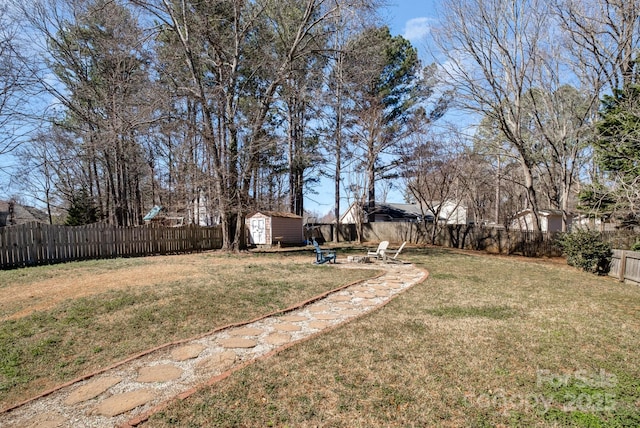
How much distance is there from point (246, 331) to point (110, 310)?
6.87 feet

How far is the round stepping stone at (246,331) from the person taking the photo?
390 cm

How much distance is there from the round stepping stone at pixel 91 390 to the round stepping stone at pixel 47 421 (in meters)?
0.14

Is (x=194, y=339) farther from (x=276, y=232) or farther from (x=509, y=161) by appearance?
(x=509, y=161)

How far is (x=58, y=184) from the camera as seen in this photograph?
954 inches

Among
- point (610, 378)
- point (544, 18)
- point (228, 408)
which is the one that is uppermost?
point (544, 18)

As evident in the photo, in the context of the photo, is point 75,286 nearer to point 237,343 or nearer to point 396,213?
point 237,343

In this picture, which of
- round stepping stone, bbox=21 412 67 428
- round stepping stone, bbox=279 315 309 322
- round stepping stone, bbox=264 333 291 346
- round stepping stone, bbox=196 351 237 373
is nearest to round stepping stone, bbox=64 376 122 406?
round stepping stone, bbox=21 412 67 428

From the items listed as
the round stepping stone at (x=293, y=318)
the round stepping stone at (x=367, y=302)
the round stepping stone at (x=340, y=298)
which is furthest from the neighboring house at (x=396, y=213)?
the round stepping stone at (x=293, y=318)

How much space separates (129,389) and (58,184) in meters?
28.1

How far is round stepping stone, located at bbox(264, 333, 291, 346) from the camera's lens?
12.0ft

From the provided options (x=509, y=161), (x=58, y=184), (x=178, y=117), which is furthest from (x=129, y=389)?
(x=58, y=184)

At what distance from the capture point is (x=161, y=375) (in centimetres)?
290

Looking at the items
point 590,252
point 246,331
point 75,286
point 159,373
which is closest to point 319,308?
point 246,331

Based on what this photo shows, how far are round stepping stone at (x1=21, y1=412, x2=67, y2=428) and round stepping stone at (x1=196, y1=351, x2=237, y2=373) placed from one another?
3.35 ft
